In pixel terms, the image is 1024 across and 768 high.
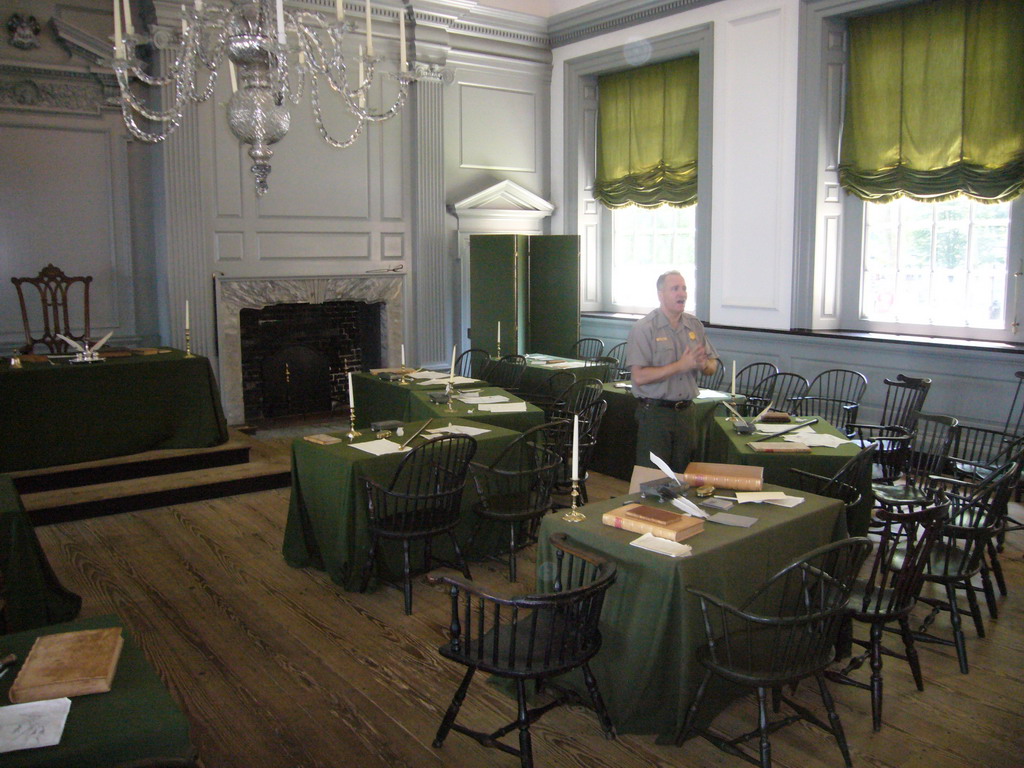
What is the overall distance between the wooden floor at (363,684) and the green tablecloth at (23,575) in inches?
11.2

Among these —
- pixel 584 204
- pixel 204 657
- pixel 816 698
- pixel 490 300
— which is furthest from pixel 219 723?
pixel 584 204

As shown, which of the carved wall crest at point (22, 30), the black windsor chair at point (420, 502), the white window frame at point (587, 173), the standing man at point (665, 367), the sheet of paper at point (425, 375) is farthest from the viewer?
the white window frame at point (587, 173)

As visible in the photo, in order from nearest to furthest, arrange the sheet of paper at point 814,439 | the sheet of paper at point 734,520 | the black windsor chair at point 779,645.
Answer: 1. the black windsor chair at point 779,645
2. the sheet of paper at point 734,520
3. the sheet of paper at point 814,439

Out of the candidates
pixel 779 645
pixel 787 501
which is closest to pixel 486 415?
pixel 787 501

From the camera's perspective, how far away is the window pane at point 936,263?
23.2 ft

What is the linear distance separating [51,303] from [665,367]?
5602 mm

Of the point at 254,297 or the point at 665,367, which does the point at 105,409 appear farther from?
the point at 665,367

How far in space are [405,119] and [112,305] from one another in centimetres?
365

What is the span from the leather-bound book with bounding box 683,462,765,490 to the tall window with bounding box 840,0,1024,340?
4318 mm

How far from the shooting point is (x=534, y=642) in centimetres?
307

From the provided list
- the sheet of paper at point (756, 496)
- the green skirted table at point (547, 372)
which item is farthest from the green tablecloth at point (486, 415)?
the sheet of paper at point (756, 496)

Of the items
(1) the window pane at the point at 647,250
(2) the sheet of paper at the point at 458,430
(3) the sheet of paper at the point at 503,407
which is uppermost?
(1) the window pane at the point at 647,250

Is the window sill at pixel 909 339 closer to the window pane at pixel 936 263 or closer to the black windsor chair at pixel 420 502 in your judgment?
the window pane at pixel 936 263

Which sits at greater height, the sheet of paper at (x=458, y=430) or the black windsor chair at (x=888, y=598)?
the sheet of paper at (x=458, y=430)
